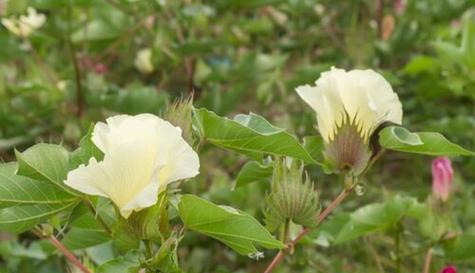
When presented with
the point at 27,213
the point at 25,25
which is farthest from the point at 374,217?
the point at 25,25

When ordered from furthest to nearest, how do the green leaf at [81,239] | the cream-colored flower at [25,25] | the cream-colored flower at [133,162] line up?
the cream-colored flower at [25,25]
the green leaf at [81,239]
the cream-colored flower at [133,162]

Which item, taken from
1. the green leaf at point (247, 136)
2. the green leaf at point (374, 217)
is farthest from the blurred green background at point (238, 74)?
the green leaf at point (247, 136)

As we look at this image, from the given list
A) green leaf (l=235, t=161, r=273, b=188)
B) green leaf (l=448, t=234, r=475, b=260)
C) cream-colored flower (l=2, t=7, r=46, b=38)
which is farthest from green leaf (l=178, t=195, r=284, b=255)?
cream-colored flower (l=2, t=7, r=46, b=38)

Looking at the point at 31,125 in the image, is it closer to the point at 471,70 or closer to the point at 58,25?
the point at 58,25

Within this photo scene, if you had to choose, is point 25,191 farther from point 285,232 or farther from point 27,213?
point 285,232

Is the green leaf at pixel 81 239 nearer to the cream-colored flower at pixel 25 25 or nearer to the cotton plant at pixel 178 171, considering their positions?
the cotton plant at pixel 178 171

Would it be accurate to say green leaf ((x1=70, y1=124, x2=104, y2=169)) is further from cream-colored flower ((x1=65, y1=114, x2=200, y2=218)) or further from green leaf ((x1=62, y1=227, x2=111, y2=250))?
green leaf ((x1=62, y1=227, x2=111, y2=250))
